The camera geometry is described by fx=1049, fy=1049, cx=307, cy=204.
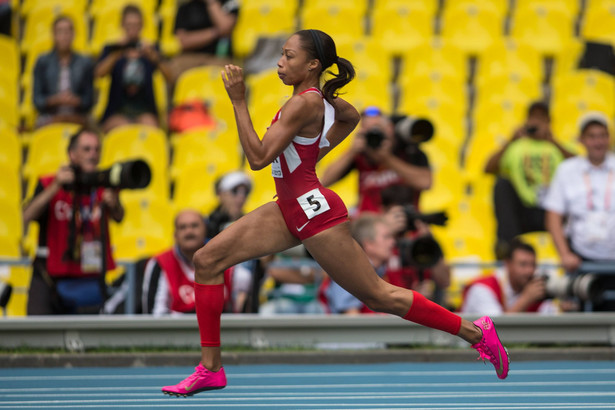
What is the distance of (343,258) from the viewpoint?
5371 millimetres

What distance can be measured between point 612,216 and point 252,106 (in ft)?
16.0

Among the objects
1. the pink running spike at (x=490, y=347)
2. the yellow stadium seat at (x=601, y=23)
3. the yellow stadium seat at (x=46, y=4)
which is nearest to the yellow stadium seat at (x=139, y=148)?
the yellow stadium seat at (x=46, y=4)

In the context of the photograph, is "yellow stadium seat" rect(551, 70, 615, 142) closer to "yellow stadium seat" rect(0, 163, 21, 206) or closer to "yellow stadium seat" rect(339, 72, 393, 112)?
"yellow stadium seat" rect(339, 72, 393, 112)

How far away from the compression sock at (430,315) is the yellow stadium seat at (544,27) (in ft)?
26.8

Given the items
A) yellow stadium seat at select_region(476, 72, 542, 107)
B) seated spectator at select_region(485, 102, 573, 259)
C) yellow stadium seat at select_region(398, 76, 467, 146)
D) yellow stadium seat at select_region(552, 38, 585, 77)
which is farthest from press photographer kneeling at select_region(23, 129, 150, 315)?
yellow stadium seat at select_region(552, 38, 585, 77)

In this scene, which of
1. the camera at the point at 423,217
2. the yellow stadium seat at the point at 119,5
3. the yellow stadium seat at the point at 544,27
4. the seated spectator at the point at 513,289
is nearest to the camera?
the camera at the point at 423,217

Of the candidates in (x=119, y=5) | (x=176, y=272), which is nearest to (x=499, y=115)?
(x=119, y=5)

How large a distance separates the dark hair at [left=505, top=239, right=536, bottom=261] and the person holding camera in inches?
10.3

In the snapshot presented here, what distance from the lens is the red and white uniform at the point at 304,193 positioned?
534cm

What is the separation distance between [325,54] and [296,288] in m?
3.91

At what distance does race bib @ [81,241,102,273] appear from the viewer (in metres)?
8.32

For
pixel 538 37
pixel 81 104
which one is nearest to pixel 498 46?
pixel 538 37

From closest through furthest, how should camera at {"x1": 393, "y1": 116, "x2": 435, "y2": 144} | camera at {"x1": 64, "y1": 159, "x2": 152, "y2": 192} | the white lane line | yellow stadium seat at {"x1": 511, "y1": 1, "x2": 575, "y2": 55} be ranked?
the white lane line → camera at {"x1": 64, "y1": 159, "x2": 152, "y2": 192} → camera at {"x1": 393, "y1": 116, "x2": 435, "y2": 144} → yellow stadium seat at {"x1": 511, "y1": 1, "x2": 575, "y2": 55}

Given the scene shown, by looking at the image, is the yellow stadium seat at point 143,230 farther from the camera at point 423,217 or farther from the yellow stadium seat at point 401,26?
the yellow stadium seat at point 401,26
